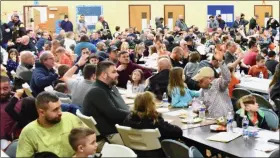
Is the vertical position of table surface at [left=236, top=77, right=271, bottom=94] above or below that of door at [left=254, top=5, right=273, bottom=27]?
below

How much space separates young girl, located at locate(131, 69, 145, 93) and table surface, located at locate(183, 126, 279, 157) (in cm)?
236

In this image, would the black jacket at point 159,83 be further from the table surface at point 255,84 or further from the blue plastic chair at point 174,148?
the blue plastic chair at point 174,148

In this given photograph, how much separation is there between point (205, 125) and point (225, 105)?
611 millimetres

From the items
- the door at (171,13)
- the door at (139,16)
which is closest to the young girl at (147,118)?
the door at (139,16)

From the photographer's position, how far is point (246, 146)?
4012 mm

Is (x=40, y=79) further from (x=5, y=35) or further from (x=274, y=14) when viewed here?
(x=274, y=14)

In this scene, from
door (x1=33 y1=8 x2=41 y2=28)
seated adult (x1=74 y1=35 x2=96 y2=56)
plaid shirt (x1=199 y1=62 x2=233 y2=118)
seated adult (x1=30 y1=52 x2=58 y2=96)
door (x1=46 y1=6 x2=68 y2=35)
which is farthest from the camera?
door (x1=46 y1=6 x2=68 y2=35)

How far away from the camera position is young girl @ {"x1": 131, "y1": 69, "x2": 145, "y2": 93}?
6.88 metres

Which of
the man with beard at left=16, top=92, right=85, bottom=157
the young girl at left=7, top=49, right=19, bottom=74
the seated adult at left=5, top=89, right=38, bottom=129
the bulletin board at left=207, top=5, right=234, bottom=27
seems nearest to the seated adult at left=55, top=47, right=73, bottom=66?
the young girl at left=7, top=49, right=19, bottom=74

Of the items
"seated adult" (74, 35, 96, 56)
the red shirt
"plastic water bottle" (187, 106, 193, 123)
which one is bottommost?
"plastic water bottle" (187, 106, 193, 123)

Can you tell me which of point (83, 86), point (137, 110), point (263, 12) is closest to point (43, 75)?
point (83, 86)

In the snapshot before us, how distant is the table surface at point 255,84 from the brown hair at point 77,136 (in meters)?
4.34

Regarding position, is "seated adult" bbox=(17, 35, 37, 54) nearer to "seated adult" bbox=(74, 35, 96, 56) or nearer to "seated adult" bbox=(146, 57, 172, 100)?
"seated adult" bbox=(74, 35, 96, 56)

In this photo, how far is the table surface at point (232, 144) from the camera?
381cm
